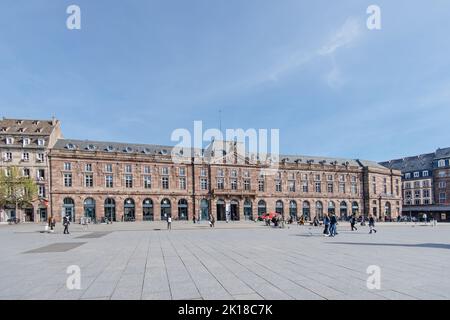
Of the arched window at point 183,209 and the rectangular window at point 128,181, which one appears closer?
the rectangular window at point 128,181

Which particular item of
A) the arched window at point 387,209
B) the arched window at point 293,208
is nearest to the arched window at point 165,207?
the arched window at point 293,208

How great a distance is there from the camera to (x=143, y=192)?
6706 centimetres

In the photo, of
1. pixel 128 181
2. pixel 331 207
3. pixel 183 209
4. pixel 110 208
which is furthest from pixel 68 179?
pixel 331 207

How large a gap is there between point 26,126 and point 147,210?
29473 mm

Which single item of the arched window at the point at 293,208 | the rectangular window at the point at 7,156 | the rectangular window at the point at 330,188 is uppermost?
the rectangular window at the point at 7,156

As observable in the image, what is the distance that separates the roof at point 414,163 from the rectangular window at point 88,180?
92248 mm

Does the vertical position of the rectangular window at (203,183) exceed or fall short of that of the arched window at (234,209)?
it exceeds it

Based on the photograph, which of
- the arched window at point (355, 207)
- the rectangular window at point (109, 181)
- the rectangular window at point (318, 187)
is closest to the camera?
the rectangular window at point (109, 181)

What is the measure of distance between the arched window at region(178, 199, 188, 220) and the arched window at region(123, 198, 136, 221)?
31.6ft

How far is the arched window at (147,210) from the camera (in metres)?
66.8

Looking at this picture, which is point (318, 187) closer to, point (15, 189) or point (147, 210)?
point (147, 210)

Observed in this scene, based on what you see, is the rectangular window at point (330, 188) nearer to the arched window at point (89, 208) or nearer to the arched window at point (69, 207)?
the arched window at point (89, 208)

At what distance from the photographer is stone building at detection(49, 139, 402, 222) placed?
6294cm

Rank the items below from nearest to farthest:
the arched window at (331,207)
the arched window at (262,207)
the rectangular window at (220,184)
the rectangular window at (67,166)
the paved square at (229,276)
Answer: the paved square at (229,276) → the rectangular window at (67,166) → the rectangular window at (220,184) → the arched window at (262,207) → the arched window at (331,207)
